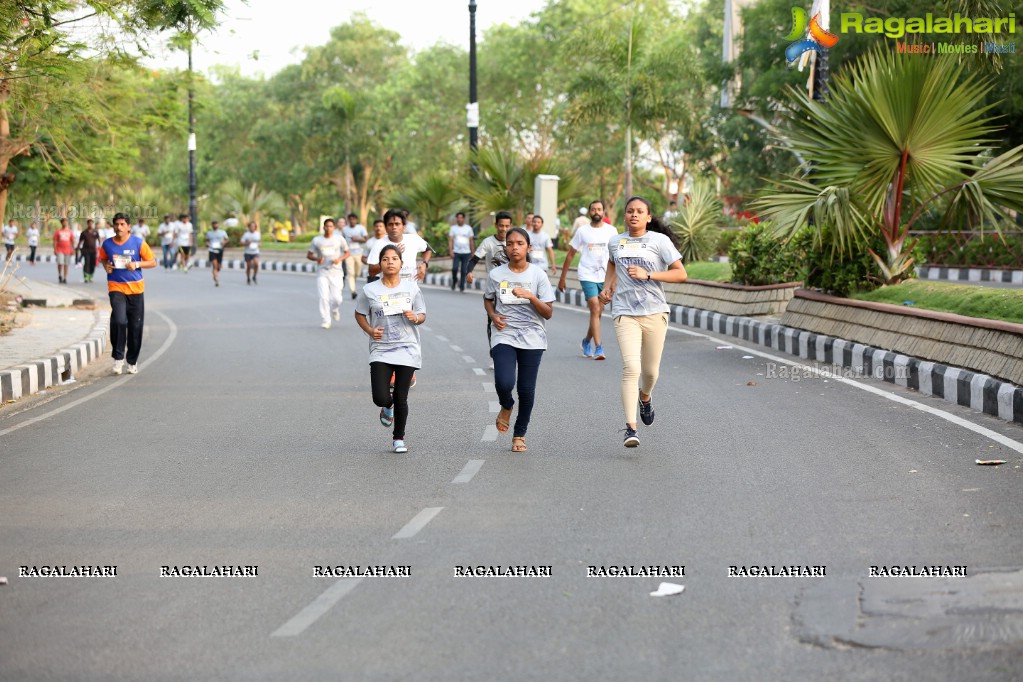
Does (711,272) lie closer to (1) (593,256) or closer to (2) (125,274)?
(1) (593,256)

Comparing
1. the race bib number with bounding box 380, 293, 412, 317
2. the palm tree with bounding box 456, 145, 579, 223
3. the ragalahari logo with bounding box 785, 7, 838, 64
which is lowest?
the race bib number with bounding box 380, 293, 412, 317

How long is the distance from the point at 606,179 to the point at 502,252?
52417 millimetres

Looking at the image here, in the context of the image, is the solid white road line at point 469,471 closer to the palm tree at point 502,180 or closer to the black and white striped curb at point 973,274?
the black and white striped curb at point 973,274

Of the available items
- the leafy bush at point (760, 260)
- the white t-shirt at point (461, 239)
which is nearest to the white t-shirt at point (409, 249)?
the leafy bush at point (760, 260)

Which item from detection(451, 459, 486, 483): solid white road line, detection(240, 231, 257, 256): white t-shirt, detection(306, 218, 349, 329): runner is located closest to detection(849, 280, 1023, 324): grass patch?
detection(451, 459, 486, 483): solid white road line

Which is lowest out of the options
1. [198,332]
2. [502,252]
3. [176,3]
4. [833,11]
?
[198,332]

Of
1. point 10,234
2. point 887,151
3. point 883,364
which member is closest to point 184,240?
point 10,234

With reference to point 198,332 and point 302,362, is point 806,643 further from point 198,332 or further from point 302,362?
point 198,332

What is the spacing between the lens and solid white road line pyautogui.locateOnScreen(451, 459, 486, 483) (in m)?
9.05

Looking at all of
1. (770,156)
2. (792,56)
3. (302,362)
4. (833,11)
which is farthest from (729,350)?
(770,156)

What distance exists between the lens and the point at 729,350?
18.5 m

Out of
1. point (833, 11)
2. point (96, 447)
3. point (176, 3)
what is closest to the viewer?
point (96, 447)

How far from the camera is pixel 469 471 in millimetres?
9367

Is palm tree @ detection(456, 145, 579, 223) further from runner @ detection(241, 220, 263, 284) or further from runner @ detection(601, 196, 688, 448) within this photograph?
runner @ detection(601, 196, 688, 448)
